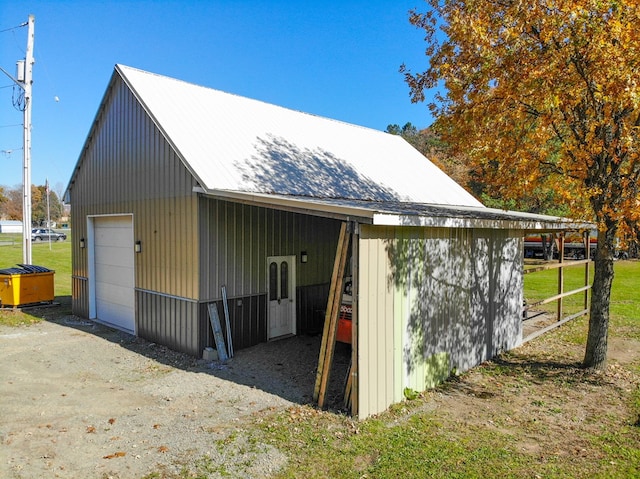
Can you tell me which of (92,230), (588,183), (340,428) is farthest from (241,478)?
(92,230)

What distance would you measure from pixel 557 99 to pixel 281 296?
20.8 feet

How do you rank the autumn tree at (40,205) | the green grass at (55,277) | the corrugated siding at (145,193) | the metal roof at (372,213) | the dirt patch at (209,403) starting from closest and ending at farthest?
the dirt patch at (209,403)
the metal roof at (372,213)
the corrugated siding at (145,193)
the green grass at (55,277)
the autumn tree at (40,205)

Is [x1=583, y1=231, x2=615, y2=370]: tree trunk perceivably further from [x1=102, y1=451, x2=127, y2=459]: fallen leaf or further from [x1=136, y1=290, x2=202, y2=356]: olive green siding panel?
[x1=102, y1=451, x2=127, y2=459]: fallen leaf

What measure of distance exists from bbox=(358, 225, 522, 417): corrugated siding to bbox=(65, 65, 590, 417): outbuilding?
0.03 metres

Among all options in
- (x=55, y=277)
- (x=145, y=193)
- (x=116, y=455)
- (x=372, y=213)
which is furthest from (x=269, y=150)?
(x=55, y=277)

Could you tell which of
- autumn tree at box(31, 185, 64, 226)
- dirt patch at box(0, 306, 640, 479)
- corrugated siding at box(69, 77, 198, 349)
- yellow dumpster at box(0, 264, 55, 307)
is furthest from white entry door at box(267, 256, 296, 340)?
autumn tree at box(31, 185, 64, 226)

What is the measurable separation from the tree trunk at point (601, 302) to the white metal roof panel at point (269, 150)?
16.3 feet

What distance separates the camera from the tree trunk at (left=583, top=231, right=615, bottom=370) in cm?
761

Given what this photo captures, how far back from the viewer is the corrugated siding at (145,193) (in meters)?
8.38

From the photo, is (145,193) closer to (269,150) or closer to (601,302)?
(269,150)

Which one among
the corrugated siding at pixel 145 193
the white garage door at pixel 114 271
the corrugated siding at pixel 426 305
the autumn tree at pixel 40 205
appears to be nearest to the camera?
the corrugated siding at pixel 426 305

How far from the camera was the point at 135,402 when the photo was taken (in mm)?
6215

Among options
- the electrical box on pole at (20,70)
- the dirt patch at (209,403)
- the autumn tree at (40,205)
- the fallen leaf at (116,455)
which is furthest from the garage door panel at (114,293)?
the autumn tree at (40,205)

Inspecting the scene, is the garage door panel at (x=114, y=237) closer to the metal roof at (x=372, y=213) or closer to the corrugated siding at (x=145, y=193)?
the corrugated siding at (x=145, y=193)
